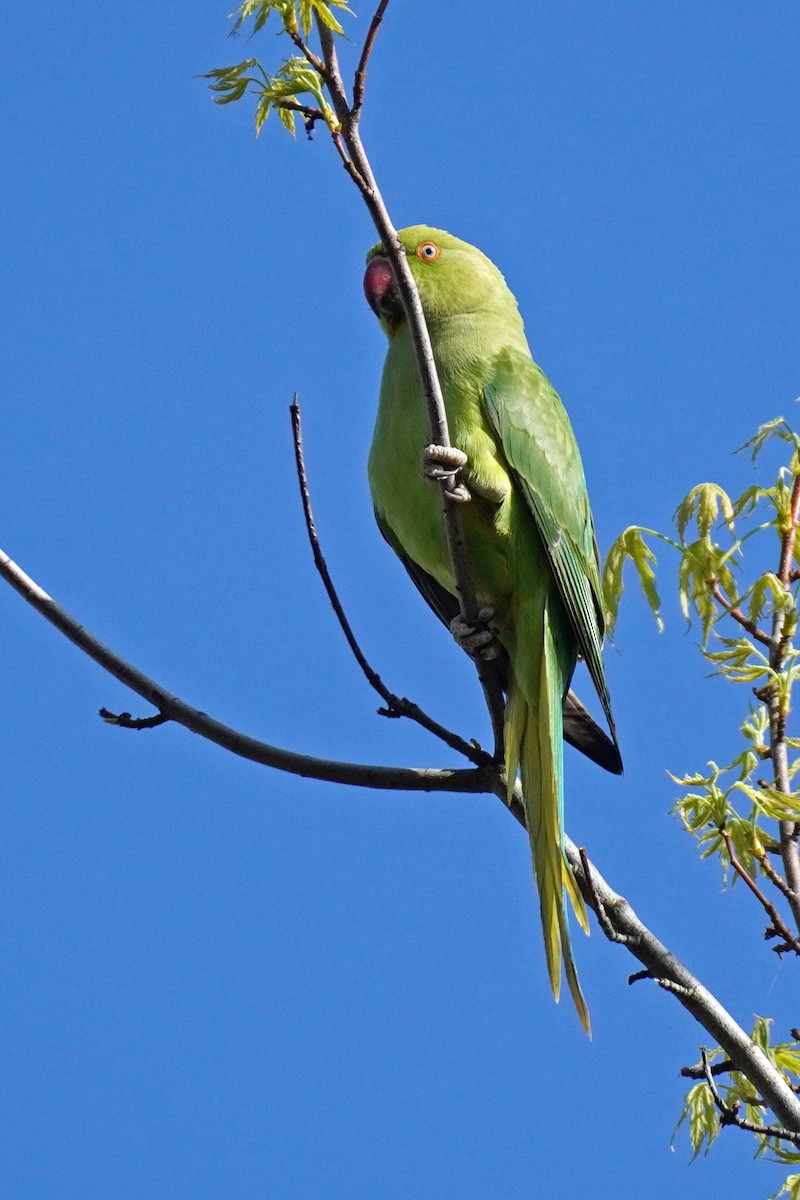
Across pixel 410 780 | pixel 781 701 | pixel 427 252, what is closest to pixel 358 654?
pixel 410 780

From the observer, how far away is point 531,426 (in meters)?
3.77

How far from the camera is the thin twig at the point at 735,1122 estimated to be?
2344mm

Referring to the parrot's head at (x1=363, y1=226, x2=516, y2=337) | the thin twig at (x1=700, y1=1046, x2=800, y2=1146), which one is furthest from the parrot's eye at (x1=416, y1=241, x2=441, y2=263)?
the thin twig at (x1=700, y1=1046, x2=800, y2=1146)

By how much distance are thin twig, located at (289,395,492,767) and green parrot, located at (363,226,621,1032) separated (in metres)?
0.27

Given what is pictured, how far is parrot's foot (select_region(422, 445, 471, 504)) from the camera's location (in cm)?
320

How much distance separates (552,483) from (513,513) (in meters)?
0.20

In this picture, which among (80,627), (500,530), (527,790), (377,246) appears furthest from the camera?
(377,246)

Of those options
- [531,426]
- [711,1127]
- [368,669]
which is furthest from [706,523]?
[711,1127]

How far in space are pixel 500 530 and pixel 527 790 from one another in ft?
2.69

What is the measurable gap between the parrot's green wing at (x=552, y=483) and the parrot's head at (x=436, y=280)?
12.5 inches

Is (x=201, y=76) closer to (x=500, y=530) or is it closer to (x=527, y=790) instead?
(x=500, y=530)

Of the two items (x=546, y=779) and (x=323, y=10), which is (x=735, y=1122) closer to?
(x=546, y=779)

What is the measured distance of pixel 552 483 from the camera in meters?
3.78

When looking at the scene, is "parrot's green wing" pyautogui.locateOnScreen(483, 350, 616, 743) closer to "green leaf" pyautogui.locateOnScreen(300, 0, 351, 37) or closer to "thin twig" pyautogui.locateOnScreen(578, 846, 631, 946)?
"thin twig" pyautogui.locateOnScreen(578, 846, 631, 946)
